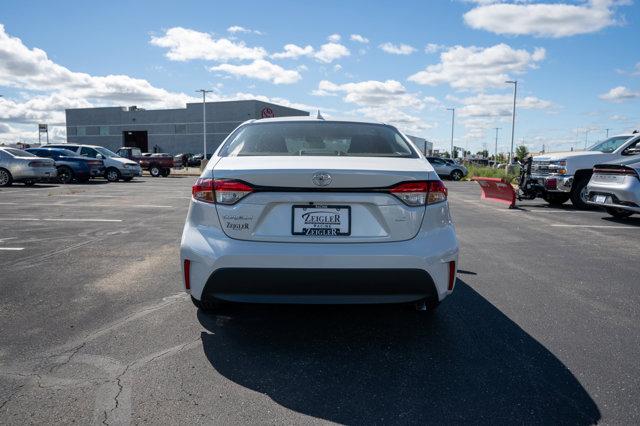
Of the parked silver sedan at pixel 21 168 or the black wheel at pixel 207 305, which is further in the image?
the parked silver sedan at pixel 21 168

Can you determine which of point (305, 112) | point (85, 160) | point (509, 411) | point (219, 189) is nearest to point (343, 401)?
point (509, 411)

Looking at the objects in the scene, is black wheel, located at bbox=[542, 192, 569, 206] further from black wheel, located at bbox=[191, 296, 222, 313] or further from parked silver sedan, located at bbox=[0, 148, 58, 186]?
parked silver sedan, located at bbox=[0, 148, 58, 186]

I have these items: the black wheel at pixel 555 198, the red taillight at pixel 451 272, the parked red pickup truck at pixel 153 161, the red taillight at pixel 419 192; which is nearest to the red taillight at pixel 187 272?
the red taillight at pixel 419 192

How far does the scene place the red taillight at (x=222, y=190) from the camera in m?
3.16

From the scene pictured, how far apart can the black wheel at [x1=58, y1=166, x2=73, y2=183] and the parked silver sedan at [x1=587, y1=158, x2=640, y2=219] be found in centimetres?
1940

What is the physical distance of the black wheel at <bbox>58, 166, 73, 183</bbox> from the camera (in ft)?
68.4

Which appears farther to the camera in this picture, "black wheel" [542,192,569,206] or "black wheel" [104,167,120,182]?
"black wheel" [104,167,120,182]

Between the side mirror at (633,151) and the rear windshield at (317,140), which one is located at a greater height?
the side mirror at (633,151)

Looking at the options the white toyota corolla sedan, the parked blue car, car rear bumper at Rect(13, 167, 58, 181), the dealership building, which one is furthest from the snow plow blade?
the dealership building

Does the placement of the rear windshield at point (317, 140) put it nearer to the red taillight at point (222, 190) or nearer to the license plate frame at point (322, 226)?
the red taillight at point (222, 190)

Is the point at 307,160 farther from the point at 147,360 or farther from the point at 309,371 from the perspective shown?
the point at 147,360

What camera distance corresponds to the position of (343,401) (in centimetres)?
268

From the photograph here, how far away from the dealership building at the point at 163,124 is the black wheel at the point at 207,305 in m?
57.9

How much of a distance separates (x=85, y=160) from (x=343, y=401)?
21.5 metres
